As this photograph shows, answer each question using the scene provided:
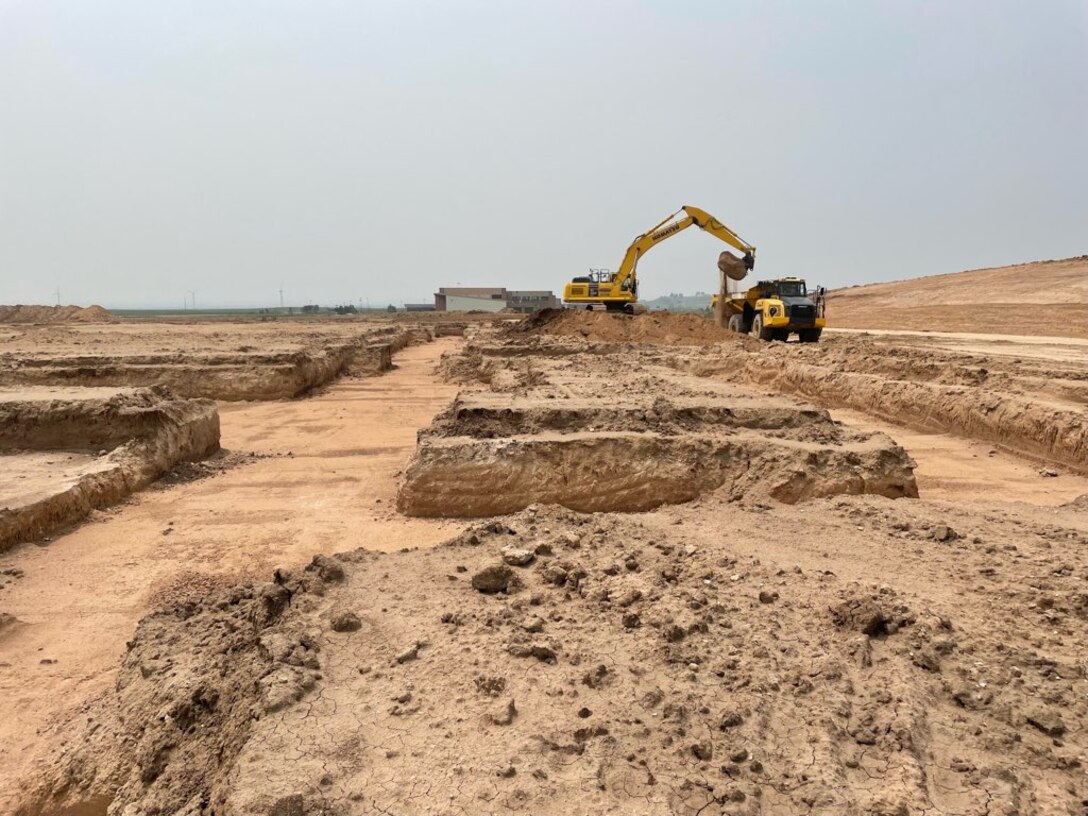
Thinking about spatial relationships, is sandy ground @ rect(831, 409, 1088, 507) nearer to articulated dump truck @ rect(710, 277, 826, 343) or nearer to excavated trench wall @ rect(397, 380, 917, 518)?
excavated trench wall @ rect(397, 380, 917, 518)

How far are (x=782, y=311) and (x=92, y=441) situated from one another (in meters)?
15.3

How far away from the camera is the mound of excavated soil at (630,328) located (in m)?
19.4

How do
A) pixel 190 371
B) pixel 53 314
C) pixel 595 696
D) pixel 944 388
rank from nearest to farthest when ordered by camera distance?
pixel 595 696, pixel 944 388, pixel 190 371, pixel 53 314

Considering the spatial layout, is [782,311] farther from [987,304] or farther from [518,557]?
[518,557]

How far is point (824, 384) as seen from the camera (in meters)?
12.4

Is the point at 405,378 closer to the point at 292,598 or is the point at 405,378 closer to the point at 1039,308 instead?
the point at 292,598

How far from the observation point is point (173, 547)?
5.04 metres

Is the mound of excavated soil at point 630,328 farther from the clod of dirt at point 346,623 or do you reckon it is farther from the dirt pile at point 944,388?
the clod of dirt at point 346,623

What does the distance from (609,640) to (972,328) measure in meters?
24.7

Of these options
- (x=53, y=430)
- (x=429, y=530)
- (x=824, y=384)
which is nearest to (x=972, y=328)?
(x=824, y=384)

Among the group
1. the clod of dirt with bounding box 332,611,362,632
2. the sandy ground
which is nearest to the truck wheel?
the sandy ground

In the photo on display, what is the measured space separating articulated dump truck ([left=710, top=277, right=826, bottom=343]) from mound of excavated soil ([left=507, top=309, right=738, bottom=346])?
2.87ft

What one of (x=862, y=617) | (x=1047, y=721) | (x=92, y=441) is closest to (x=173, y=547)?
(x=92, y=441)

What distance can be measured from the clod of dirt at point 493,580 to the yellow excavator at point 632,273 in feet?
63.1
